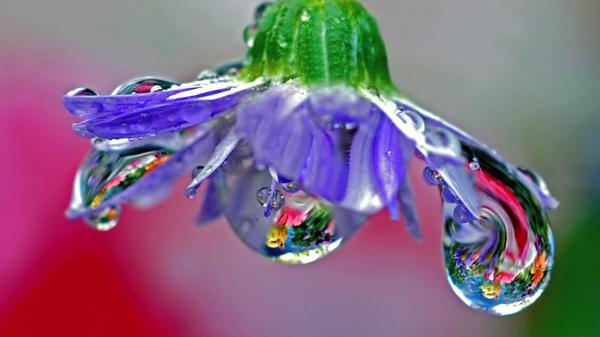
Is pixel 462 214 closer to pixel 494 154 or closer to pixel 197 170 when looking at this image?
pixel 494 154

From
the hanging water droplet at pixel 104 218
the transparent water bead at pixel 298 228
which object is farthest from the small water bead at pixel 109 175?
the transparent water bead at pixel 298 228

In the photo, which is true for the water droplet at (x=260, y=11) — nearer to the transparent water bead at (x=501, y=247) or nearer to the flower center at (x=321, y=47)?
the flower center at (x=321, y=47)

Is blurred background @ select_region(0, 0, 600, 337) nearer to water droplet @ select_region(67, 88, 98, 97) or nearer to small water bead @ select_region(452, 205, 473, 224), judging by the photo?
water droplet @ select_region(67, 88, 98, 97)

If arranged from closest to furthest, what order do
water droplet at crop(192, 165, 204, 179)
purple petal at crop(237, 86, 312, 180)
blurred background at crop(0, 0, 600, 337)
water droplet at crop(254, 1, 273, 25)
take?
1. purple petal at crop(237, 86, 312, 180)
2. water droplet at crop(192, 165, 204, 179)
3. water droplet at crop(254, 1, 273, 25)
4. blurred background at crop(0, 0, 600, 337)

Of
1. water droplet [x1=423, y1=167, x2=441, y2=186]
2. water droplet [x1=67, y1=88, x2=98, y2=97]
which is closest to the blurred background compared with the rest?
water droplet [x1=67, y1=88, x2=98, y2=97]

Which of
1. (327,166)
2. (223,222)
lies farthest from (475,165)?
(223,222)

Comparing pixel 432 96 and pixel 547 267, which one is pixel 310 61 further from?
pixel 432 96

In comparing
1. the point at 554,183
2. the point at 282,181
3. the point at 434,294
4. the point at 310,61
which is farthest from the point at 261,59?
the point at 554,183
